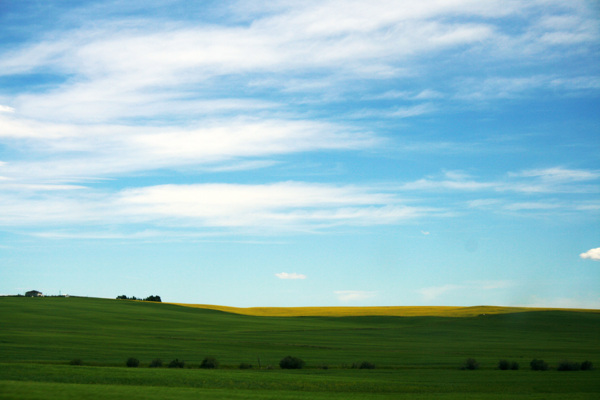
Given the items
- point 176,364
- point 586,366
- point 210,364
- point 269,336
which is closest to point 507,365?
point 586,366

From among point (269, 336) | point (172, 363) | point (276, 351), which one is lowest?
point (276, 351)

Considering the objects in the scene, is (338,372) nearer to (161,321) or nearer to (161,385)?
(161,385)

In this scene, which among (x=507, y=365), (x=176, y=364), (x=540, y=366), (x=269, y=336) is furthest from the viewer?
(x=269, y=336)

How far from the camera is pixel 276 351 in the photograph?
4694cm

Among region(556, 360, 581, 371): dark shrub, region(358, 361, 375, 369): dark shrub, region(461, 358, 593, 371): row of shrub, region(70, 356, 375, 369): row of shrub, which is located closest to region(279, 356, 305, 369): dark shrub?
region(70, 356, 375, 369): row of shrub

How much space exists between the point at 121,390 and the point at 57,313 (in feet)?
177

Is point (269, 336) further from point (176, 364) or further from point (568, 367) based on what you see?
point (568, 367)

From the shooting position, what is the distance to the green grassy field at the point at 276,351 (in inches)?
1034

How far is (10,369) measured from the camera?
28.0 metres

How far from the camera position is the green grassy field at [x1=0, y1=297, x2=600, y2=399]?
26266 mm

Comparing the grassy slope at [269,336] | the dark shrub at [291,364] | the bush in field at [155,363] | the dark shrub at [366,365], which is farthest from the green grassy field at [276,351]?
the bush in field at [155,363]

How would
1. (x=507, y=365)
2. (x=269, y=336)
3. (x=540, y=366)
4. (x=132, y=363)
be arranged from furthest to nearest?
(x=269, y=336), (x=507, y=365), (x=540, y=366), (x=132, y=363)

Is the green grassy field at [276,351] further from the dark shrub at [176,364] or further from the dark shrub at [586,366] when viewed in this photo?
the dark shrub at [586,366]

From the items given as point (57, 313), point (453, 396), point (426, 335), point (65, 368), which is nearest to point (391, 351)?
point (426, 335)
